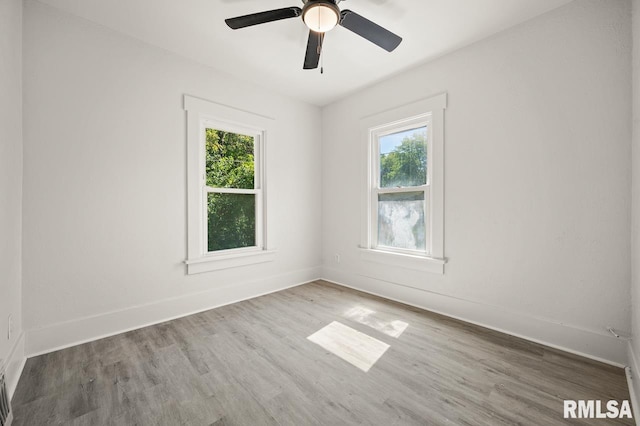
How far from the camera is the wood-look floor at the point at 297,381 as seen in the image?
4.71 feet

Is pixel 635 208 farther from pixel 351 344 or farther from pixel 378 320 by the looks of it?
pixel 351 344

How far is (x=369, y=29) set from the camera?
6.28 ft

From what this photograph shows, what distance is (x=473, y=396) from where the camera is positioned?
1.57 metres

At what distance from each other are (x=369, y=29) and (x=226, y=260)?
261 centimetres

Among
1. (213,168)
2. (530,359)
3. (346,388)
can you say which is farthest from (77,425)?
(530,359)

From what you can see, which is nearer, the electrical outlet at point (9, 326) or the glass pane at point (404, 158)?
the electrical outlet at point (9, 326)

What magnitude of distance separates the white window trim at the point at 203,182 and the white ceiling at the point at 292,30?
490mm

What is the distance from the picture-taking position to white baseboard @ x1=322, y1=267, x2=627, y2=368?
190cm

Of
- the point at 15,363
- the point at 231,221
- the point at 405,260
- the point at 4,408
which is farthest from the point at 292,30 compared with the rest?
the point at 15,363

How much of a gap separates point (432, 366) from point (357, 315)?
940 mm

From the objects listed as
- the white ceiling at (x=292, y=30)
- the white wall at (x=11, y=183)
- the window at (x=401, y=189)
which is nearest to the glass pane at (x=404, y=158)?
the window at (x=401, y=189)

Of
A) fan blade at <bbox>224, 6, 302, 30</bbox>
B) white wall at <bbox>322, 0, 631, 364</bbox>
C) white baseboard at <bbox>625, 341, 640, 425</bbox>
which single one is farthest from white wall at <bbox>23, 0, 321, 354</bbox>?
white baseboard at <bbox>625, 341, 640, 425</bbox>

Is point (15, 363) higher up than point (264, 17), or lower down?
lower down

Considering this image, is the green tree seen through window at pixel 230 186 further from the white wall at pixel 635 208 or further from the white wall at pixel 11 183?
the white wall at pixel 635 208
